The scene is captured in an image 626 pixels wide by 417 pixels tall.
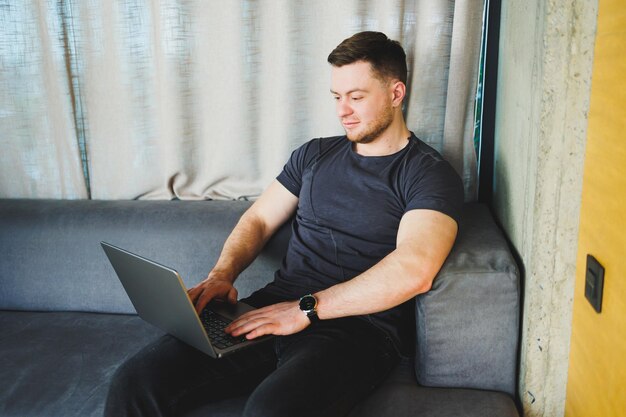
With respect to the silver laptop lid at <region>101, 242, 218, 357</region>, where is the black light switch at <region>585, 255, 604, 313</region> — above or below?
above

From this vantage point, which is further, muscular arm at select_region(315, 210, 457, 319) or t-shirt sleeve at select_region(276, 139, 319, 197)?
t-shirt sleeve at select_region(276, 139, 319, 197)

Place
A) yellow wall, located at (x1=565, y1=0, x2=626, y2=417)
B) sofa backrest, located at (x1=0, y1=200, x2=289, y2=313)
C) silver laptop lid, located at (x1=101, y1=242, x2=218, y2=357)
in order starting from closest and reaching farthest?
yellow wall, located at (x1=565, y1=0, x2=626, y2=417), silver laptop lid, located at (x1=101, y1=242, x2=218, y2=357), sofa backrest, located at (x1=0, y1=200, x2=289, y2=313)

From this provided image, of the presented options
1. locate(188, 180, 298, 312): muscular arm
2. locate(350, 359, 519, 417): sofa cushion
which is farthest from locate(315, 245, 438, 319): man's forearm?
locate(188, 180, 298, 312): muscular arm

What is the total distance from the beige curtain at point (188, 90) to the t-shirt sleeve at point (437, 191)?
1.28ft

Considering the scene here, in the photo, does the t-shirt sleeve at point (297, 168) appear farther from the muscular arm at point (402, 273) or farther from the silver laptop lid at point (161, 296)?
the silver laptop lid at point (161, 296)

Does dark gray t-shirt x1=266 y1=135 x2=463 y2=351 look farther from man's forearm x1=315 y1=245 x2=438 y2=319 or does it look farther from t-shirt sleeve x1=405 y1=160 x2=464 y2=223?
man's forearm x1=315 y1=245 x2=438 y2=319

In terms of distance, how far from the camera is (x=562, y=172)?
1365mm

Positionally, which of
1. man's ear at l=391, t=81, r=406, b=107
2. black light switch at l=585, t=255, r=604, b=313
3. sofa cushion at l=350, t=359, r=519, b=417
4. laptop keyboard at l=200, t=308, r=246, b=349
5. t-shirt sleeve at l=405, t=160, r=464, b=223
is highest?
man's ear at l=391, t=81, r=406, b=107

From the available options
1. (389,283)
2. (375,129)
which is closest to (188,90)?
(375,129)

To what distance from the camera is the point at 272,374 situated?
4.81 feet

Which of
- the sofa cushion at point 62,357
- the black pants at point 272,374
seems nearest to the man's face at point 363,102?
the black pants at point 272,374

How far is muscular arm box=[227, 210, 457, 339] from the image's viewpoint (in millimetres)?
1518

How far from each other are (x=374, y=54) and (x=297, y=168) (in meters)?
0.43

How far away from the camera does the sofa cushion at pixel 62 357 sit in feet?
5.35
